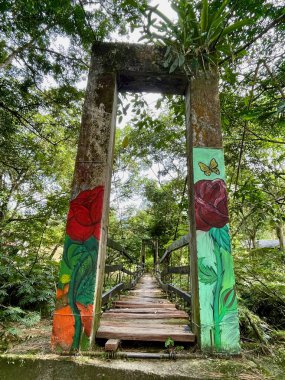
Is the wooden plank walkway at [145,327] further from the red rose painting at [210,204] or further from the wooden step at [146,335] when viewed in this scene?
the red rose painting at [210,204]

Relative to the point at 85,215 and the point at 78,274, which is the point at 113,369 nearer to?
the point at 78,274

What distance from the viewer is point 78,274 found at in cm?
179

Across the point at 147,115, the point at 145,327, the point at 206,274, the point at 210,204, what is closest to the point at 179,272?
the point at 145,327

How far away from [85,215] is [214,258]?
1.12 m

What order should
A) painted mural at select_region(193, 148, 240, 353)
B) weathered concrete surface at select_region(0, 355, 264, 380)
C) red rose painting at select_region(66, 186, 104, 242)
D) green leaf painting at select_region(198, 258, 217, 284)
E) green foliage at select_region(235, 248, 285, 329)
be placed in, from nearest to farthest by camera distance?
weathered concrete surface at select_region(0, 355, 264, 380) < painted mural at select_region(193, 148, 240, 353) < green leaf painting at select_region(198, 258, 217, 284) < red rose painting at select_region(66, 186, 104, 242) < green foliage at select_region(235, 248, 285, 329)

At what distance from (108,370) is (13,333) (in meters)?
1.03

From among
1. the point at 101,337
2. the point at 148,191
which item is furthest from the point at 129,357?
the point at 148,191

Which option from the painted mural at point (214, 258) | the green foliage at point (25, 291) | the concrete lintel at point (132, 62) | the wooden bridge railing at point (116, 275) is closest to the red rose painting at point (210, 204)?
the painted mural at point (214, 258)

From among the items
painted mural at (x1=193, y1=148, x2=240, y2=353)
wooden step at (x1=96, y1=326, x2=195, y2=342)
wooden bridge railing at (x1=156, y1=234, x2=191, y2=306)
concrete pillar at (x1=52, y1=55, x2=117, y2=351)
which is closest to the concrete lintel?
concrete pillar at (x1=52, y1=55, x2=117, y2=351)

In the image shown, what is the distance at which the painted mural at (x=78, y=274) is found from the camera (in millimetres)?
1666

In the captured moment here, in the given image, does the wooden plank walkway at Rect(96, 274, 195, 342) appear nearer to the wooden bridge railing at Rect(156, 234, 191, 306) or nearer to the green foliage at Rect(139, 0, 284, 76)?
the wooden bridge railing at Rect(156, 234, 191, 306)

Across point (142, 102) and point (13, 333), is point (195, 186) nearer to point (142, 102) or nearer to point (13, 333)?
point (142, 102)

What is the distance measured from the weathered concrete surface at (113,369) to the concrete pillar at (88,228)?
18 centimetres

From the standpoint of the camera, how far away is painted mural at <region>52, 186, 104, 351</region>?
1.67 metres
